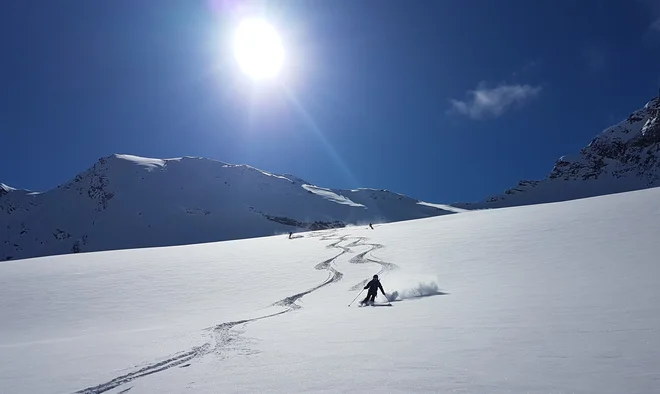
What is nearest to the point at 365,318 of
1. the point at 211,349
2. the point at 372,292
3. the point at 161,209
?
the point at 372,292

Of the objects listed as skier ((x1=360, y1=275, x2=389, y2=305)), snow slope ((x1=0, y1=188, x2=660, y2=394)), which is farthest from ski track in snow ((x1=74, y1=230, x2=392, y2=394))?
→ skier ((x1=360, y1=275, x2=389, y2=305))

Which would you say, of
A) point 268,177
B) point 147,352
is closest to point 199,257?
point 147,352

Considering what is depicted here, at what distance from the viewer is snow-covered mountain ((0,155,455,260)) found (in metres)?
140

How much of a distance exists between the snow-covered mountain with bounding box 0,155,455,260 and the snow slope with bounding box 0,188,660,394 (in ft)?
368

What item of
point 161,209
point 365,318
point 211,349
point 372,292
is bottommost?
point 365,318

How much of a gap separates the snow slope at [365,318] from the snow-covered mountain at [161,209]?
368ft

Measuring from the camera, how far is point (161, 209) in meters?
150

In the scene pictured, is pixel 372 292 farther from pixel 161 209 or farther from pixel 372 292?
pixel 161 209

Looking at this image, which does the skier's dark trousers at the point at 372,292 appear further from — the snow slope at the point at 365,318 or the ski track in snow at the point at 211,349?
the ski track in snow at the point at 211,349

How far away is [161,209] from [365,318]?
154202 mm

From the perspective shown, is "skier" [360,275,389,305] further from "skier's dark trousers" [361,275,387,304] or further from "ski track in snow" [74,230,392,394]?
"ski track in snow" [74,230,392,394]

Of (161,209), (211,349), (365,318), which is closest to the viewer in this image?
(211,349)

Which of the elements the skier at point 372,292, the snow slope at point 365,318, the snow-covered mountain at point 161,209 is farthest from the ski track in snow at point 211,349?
the snow-covered mountain at point 161,209

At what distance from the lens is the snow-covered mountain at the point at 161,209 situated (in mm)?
140375
